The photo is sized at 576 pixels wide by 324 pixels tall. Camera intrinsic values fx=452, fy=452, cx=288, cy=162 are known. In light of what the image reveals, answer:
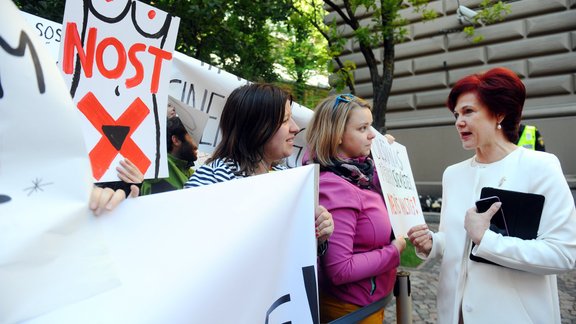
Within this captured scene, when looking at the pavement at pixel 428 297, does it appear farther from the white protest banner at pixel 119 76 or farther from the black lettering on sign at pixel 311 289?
the white protest banner at pixel 119 76

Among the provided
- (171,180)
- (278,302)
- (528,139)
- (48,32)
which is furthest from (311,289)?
(528,139)

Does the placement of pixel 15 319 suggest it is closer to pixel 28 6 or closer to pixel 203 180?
pixel 203 180

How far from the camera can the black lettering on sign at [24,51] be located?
2.70 feet

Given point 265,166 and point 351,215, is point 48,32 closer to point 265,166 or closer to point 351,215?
point 265,166

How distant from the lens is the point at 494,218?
64.4 inches

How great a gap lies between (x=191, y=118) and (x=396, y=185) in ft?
3.97

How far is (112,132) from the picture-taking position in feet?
4.99

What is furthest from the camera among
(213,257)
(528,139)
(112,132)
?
(528,139)

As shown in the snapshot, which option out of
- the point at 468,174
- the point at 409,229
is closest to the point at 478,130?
the point at 468,174

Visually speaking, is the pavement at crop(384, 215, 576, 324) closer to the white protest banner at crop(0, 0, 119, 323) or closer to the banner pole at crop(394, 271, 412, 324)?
the banner pole at crop(394, 271, 412, 324)

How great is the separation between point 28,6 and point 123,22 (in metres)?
4.43

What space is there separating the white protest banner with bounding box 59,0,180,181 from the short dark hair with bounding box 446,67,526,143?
1.19 metres

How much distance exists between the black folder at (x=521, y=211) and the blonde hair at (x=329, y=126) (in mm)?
636

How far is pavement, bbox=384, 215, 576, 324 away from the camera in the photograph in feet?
12.5
